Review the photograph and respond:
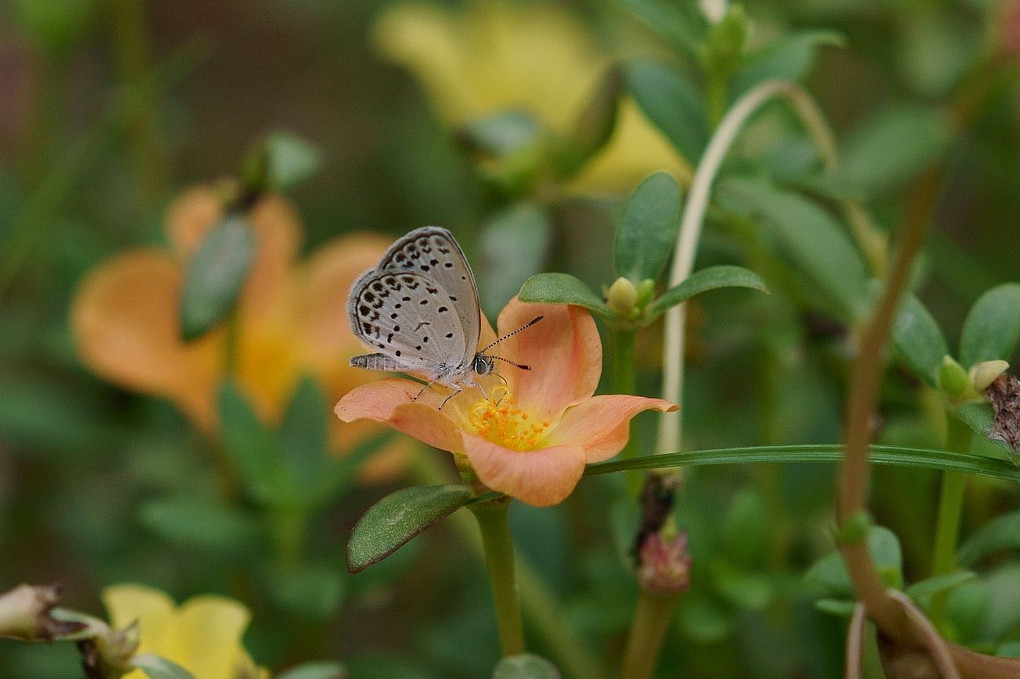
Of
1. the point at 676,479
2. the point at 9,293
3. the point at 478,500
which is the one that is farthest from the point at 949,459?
the point at 9,293

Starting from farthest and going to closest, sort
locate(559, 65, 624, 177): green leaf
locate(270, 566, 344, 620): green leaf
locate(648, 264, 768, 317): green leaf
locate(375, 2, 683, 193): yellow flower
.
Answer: locate(375, 2, 683, 193): yellow flower → locate(559, 65, 624, 177): green leaf → locate(270, 566, 344, 620): green leaf → locate(648, 264, 768, 317): green leaf

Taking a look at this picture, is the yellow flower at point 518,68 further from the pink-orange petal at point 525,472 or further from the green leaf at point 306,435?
the pink-orange petal at point 525,472

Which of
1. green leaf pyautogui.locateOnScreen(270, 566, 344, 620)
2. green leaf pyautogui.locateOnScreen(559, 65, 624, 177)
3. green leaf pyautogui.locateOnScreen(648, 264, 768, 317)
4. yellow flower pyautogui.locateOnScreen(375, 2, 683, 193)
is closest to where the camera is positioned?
green leaf pyautogui.locateOnScreen(648, 264, 768, 317)

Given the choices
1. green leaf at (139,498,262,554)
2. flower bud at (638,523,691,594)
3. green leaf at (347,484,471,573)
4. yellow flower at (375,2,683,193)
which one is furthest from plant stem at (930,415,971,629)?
yellow flower at (375,2,683,193)

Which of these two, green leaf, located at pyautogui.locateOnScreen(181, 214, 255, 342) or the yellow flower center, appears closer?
the yellow flower center

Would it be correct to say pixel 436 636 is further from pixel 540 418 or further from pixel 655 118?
pixel 655 118

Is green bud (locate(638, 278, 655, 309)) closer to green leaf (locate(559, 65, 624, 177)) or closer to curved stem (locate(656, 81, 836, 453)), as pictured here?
curved stem (locate(656, 81, 836, 453))

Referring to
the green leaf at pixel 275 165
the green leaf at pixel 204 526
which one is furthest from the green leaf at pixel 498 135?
the green leaf at pixel 204 526

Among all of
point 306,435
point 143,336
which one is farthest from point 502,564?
point 143,336
